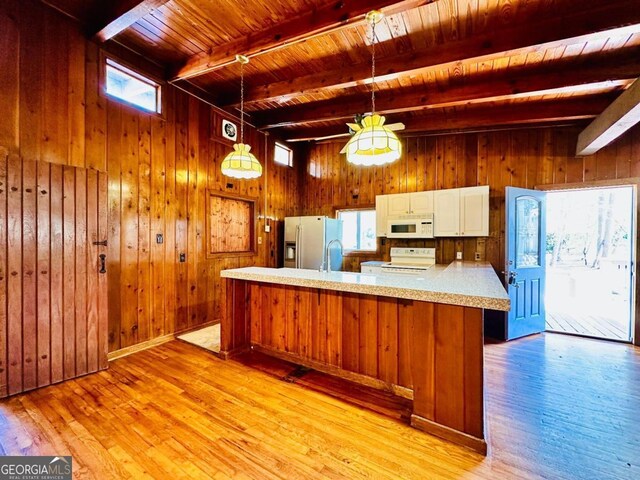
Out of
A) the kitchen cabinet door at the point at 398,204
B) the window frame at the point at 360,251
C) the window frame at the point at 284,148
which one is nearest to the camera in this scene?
the kitchen cabinet door at the point at 398,204

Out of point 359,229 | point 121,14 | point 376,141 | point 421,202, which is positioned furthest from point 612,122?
point 121,14

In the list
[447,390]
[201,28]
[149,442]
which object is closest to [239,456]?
[149,442]

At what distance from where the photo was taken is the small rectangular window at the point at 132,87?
2.98 meters

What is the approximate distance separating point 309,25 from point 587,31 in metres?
2.25

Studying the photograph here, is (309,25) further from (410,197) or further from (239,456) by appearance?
(239,456)

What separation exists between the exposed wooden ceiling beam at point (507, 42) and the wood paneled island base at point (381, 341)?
2.35 m

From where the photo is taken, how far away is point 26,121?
93.1 inches

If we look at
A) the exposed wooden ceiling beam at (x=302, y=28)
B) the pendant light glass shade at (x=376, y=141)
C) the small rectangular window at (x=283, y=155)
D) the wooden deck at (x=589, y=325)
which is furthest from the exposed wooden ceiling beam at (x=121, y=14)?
the wooden deck at (x=589, y=325)

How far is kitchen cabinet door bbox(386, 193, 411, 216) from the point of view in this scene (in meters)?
4.50

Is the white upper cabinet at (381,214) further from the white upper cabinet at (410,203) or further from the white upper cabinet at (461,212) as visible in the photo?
the white upper cabinet at (461,212)

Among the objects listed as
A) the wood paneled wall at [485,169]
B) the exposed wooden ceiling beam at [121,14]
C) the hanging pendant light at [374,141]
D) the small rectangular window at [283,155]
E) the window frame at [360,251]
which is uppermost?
the exposed wooden ceiling beam at [121,14]

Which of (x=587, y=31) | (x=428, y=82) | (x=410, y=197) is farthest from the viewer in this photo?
(x=410, y=197)

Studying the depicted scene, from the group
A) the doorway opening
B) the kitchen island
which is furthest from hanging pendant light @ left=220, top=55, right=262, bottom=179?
the doorway opening

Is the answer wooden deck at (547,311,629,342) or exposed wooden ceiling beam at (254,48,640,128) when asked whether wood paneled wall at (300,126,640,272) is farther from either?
wooden deck at (547,311,629,342)
